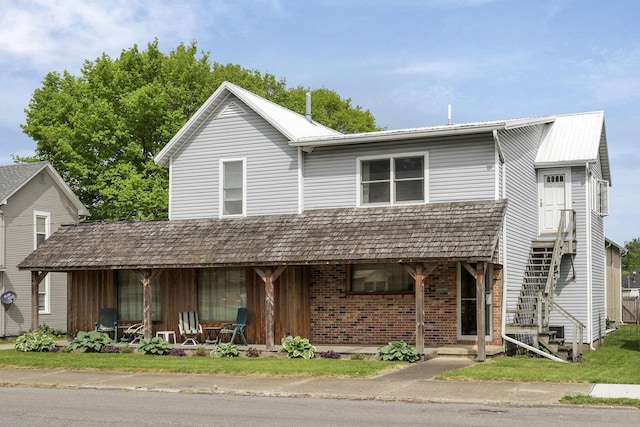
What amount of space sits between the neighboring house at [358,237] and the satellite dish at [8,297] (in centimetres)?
682

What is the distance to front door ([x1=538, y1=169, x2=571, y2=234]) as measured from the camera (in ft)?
89.0

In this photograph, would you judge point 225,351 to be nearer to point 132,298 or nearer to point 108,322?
point 108,322

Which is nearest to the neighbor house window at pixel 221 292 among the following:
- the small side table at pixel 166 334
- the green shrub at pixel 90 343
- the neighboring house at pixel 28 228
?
the small side table at pixel 166 334

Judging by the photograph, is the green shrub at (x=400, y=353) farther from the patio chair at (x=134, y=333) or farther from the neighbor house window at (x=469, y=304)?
the patio chair at (x=134, y=333)

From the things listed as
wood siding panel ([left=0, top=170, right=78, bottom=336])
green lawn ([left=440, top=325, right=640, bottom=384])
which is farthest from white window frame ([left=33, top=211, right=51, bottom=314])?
green lawn ([left=440, top=325, right=640, bottom=384])

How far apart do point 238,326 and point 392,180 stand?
19.0 ft

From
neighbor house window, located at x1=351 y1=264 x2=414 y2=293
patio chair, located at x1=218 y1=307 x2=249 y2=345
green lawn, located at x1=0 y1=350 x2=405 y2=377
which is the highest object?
neighbor house window, located at x1=351 y1=264 x2=414 y2=293

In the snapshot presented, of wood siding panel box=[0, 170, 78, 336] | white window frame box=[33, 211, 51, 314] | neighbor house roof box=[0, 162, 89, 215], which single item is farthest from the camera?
white window frame box=[33, 211, 51, 314]

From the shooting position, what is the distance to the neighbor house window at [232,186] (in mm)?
26000

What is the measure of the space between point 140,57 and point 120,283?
1757cm

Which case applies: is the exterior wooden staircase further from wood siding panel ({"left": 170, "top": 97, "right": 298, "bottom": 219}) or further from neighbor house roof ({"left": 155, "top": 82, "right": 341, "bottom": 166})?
neighbor house roof ({"left": 155, "top": 82, "right": 341, "bottom": 166})

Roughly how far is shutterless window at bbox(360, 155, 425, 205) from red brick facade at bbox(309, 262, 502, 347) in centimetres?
209

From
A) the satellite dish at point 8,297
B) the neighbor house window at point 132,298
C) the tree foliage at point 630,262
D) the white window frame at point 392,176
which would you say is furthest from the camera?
the tree foliage at point 630,262

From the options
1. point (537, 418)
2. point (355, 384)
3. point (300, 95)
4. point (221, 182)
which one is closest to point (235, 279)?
point (221, 182)
